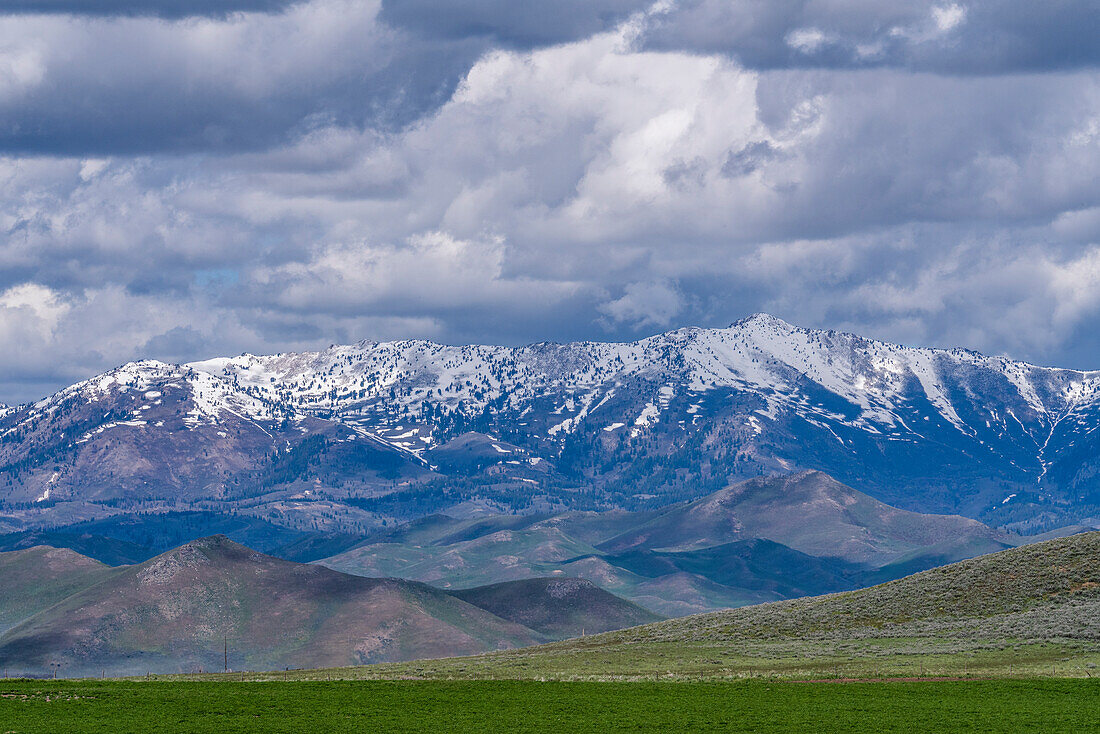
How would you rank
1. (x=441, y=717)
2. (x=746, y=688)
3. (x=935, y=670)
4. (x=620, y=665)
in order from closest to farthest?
(x=441, y=717) < (x=746, y=688) < (x=935, y=670) < (x=620, y=665)

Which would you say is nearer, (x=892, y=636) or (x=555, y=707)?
(x=555, y=707)

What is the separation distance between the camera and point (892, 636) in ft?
501

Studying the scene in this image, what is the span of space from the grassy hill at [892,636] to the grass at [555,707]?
12.8m

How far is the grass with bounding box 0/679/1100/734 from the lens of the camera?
9081 cm

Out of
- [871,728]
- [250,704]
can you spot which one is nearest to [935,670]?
[871,728]

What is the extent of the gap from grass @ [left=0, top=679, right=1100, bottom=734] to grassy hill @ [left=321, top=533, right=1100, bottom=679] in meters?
12.8

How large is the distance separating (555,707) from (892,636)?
64.1 m

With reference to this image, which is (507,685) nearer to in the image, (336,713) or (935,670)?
(336,713)

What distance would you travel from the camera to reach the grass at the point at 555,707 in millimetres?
90812

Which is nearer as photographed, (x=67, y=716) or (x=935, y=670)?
(x=67, y=716)

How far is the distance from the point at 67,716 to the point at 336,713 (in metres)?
18.8

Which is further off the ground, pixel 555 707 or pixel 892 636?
pixel 555 707

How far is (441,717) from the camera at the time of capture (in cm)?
9712

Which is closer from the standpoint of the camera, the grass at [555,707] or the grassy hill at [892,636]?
the grass at [555,707]
